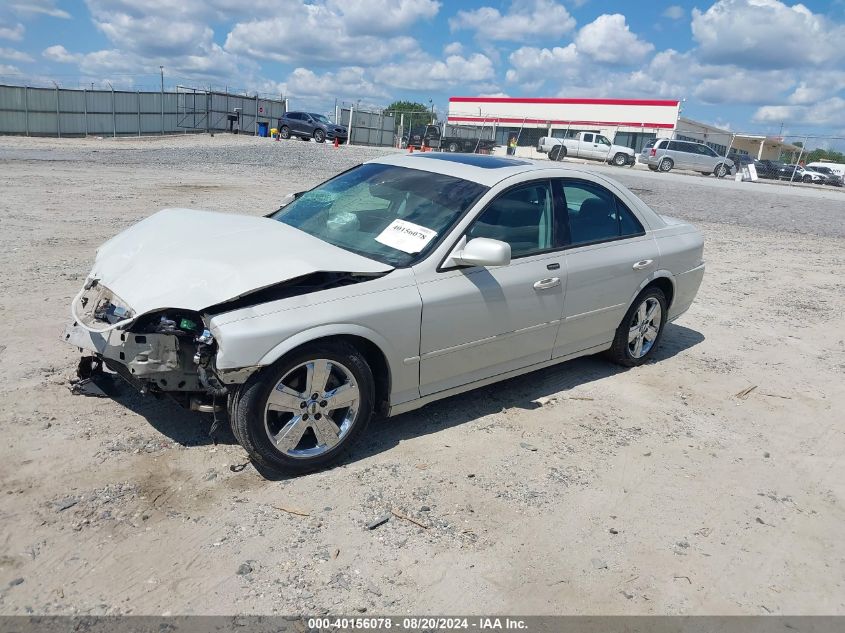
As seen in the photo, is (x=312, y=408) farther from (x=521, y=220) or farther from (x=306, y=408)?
(x=521, y=220)

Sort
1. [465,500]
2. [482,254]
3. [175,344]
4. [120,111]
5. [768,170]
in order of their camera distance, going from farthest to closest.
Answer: [768,170] → [120,111] → [482,254] → [465,500] → [175,344]

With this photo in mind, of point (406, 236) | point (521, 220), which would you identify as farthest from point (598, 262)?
point (406, 236)

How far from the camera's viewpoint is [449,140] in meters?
34.8

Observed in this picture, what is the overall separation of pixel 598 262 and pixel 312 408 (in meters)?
2.55

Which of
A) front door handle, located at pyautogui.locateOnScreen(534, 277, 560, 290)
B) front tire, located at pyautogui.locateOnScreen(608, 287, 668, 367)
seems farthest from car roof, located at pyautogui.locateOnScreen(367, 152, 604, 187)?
front tire, located at pyautogui.locateOnScreen(608, 287, 668, 367)

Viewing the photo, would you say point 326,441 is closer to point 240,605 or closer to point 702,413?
point 240,605

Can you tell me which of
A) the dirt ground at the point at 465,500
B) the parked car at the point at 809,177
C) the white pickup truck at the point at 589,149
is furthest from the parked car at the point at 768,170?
the dirt ground at the point at 465,500

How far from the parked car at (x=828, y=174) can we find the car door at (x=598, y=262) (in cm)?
4320

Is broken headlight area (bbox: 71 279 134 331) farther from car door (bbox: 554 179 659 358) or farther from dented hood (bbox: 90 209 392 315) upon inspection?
car door (bbox: 554 179 659 358)

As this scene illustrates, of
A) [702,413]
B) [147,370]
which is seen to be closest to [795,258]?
[702,413]

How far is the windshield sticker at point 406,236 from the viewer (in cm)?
405

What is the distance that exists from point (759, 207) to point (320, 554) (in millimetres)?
19818

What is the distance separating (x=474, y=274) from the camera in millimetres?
4109

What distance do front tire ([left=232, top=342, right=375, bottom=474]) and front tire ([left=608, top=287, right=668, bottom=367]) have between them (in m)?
2.66
